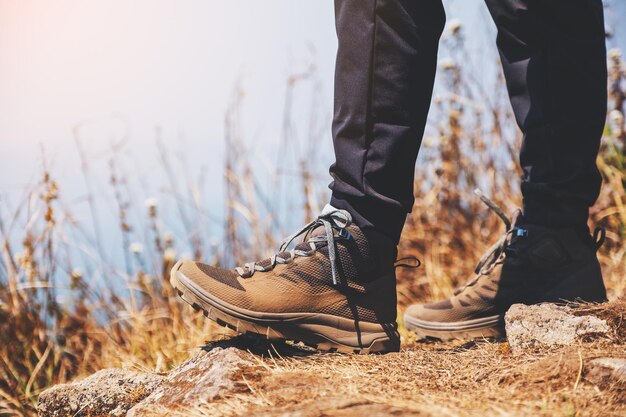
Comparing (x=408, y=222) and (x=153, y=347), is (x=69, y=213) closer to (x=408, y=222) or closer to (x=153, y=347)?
(x=153, y=347)

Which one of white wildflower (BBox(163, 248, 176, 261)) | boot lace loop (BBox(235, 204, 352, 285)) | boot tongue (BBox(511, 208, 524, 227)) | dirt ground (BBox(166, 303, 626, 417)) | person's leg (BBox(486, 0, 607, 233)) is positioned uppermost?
person's leg (BBox(486, 0, 607, 233))

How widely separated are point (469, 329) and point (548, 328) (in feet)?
1.17

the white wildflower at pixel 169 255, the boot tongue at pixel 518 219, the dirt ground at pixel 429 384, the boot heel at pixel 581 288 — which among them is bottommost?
the white wildflower at pixel 169 255

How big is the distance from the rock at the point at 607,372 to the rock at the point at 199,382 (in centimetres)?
65

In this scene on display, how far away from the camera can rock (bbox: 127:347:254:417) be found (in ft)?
4.06

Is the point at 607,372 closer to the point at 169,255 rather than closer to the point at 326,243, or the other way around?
the point at 326,243

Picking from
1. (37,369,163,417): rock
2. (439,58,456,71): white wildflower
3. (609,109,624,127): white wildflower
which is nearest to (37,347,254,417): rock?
(37,369,163,417): rock

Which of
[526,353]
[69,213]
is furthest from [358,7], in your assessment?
[69,213]

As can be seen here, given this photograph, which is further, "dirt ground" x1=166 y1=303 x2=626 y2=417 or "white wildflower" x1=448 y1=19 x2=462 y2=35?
"white wildflower" x1=448 y1=19 x2=462 y2=35

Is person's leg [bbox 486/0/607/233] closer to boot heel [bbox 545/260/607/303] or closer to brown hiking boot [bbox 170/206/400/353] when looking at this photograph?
boot heel [bbox 545/260/607/303]

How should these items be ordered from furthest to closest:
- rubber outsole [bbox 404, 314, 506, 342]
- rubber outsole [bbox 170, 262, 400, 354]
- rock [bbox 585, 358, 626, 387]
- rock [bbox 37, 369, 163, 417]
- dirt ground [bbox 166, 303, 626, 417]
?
rubber outsole [bbox 404, 314, 506, 342], rock [bbox 37, 369, 163, 417], rubber outsole [bbox 170, 262, 400, 354], rock [bbox 585, 358, 626, 387], dirt ground [bbox 166, 303, 626, 417]

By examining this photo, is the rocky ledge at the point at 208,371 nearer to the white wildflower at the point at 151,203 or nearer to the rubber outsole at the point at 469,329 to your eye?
the rubber outsole at the point at 469,329

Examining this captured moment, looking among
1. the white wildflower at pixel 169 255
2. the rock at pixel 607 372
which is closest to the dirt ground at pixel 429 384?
the rock at pixel 607 372

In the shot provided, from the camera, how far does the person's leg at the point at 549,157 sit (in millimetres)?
1709
